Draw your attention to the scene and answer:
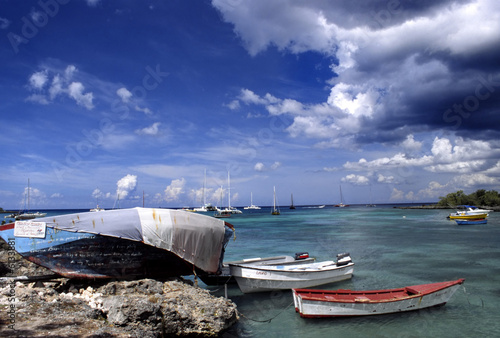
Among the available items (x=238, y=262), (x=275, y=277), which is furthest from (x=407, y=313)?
(x=238, y=262)

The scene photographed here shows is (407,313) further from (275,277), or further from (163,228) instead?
(163,228)

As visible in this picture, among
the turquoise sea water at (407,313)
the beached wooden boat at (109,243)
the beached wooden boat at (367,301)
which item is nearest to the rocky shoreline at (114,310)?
the beached wooden boat at (109,243)

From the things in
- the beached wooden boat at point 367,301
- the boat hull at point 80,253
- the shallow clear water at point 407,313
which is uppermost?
the boat hull at point 80,253

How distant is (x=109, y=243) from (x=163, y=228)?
200 centimetres

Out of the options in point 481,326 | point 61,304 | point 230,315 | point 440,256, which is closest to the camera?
point 61,304

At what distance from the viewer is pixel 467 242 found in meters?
31.8

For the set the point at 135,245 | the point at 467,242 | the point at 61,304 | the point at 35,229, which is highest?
the point at 35,229

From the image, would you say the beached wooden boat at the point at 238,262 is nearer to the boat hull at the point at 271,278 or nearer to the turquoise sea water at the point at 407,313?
the turquoise sea water at the point at 407,313

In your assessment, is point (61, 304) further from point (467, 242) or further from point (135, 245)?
point (467, 242)

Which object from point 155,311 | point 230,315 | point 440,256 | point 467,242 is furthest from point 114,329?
point 467,242

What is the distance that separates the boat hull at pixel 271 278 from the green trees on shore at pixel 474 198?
11577cm

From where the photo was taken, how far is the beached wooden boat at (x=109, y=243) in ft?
37.8

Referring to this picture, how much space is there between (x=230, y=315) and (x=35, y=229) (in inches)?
309

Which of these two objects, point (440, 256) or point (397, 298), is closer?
point (397, 298)
